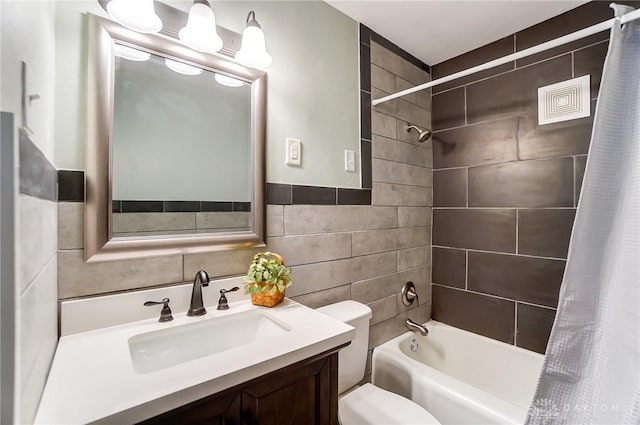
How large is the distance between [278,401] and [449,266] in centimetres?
166

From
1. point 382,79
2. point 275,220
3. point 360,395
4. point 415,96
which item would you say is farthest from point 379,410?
point 415,96

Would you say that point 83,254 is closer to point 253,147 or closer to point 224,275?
point 224,275

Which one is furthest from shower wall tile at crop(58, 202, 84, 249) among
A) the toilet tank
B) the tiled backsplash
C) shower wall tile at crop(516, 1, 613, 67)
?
shower wall tile at crop(516, 1, 613, 67)

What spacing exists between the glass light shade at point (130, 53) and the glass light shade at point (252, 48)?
0.33 meters

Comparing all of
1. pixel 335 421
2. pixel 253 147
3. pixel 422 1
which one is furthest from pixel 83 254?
pixel 422 1

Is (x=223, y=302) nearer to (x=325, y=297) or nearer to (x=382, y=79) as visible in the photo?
(x=325, y=297)

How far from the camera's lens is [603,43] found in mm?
1442

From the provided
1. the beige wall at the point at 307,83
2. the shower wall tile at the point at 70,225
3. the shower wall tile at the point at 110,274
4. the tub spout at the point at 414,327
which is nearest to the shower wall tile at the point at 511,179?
the tub spout at the point at 414,327

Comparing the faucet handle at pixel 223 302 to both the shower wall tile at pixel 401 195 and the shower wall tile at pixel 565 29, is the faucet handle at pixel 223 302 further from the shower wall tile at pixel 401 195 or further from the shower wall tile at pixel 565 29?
the shower wall tile at pixel 565 29

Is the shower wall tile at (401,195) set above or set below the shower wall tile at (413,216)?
above

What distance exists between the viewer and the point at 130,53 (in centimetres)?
94

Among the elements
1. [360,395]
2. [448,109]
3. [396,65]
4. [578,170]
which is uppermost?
[396,65]

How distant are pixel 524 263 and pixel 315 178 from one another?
1.37 metres

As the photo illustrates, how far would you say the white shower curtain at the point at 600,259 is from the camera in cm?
99
